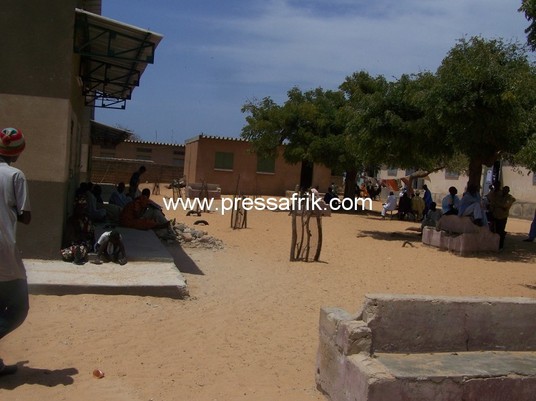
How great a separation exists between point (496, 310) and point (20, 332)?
4143 mm

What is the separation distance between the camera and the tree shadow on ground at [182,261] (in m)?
9.04

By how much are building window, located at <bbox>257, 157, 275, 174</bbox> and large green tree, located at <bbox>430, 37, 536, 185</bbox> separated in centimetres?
1941

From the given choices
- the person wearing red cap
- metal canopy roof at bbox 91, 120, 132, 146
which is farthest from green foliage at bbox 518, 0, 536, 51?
metal canopy roof at bbox 91, 120, 132, 146

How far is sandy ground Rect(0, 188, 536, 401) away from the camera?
4309 millimetres

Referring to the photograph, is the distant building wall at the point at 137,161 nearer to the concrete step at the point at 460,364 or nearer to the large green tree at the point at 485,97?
the large green tree at the point at 485,97

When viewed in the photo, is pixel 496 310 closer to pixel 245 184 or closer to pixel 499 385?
pixel 499 385

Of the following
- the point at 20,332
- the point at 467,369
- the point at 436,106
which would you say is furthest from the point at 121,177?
the point at 467,369

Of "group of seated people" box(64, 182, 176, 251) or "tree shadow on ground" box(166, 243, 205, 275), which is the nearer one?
"tree shadow on ground" box(166, 243, 205, 275)

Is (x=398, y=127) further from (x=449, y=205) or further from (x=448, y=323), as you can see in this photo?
(x=448, y=323)

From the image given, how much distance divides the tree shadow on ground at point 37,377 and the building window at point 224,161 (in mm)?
28065

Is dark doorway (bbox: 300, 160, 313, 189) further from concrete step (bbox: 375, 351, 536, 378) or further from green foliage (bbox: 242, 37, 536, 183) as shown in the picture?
concrete step (bbox: 375, 351, 536, 378)

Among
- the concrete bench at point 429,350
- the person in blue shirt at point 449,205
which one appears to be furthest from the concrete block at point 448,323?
the person in blue shirt at point 449,205

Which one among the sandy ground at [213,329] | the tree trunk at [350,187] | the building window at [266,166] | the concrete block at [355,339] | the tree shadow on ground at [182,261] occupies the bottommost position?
the sandy ground at [213,329]

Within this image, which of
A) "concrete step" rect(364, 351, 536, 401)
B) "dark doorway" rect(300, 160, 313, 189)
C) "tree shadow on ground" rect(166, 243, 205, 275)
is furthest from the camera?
"dark doorway" rect(300, 160, 313, 189)
